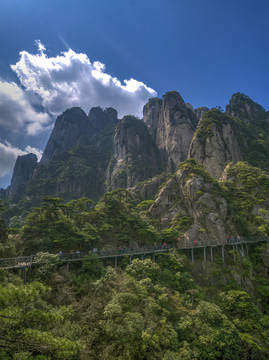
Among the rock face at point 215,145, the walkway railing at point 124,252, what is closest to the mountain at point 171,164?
the rock face at point 215,145

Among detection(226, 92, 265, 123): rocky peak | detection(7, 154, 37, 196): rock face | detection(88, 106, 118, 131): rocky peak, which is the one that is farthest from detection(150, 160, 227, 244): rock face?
detection(7, 154, 37, 196): rock face

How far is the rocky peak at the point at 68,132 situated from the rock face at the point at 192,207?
2987 inches

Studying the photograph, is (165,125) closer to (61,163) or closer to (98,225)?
(61,163)

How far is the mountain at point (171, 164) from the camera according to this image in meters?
39.5

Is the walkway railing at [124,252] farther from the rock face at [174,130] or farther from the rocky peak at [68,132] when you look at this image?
the rocky peak at [68,132]

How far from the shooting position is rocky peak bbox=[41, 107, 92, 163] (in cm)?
11137

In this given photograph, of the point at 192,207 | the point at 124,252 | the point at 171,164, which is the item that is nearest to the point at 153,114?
the point at 171,164

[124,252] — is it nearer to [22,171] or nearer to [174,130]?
[174,130]

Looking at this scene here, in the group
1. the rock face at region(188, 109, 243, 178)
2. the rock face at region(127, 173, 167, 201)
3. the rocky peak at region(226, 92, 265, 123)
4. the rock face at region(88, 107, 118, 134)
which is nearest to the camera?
the rock face at region(188, 109, 243, 178)

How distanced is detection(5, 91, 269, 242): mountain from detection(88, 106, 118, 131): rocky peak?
62 cm

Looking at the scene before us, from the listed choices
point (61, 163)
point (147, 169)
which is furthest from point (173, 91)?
point (61, 163)

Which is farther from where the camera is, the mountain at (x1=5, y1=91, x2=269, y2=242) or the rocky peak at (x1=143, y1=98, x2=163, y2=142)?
the rocky peak at (x1=143, y1=98, x2=163, y2=142)

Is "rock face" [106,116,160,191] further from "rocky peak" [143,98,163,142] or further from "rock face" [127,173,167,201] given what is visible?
"rocky peak" [143,98,163,142]

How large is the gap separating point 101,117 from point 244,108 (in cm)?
7640
